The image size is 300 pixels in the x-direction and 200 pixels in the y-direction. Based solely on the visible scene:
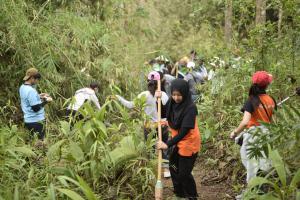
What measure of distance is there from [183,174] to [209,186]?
1.31 m

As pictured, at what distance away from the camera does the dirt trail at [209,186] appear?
5854 mm

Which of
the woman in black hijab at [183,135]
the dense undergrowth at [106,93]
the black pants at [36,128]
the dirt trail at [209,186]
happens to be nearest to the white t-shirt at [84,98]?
the dense undergrowth at [106,93]

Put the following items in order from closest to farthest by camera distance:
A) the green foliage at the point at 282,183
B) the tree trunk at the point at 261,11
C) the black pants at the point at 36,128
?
the green foliage at the point at 282,183
the black pants at the point at 36,128
the tree trunk at the point at 261,11

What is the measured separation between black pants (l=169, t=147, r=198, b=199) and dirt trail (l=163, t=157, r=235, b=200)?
0.19 m

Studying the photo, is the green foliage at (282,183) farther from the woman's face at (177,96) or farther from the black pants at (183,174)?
the woman's face at (177,96)

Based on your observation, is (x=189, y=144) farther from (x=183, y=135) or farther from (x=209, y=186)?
(x=209, y=186)

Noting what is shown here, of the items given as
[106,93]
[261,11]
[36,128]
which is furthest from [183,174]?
[106,93]

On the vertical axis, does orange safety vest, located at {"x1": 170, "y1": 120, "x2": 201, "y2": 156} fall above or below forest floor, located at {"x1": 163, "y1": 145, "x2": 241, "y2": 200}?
above

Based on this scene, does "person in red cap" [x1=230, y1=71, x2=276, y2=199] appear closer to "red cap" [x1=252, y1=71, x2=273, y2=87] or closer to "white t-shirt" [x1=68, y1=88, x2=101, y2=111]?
"red cap" [x1=252, y1=71, x2=273, y2=87]

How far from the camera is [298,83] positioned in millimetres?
6801

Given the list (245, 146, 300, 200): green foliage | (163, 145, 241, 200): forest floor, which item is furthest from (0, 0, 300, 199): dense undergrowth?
(163, 145, 241, 200): forest floor

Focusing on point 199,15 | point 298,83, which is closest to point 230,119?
point 298,83

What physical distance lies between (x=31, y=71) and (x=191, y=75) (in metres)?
4.20

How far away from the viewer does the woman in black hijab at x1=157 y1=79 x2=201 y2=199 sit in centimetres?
502
